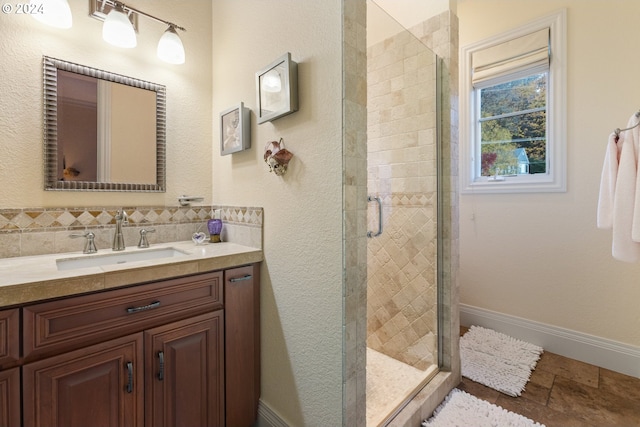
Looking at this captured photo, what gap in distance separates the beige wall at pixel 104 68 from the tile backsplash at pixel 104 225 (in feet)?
0.17

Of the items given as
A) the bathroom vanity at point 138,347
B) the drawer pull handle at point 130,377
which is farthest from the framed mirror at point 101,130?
the drawer pull handle at point 130,377

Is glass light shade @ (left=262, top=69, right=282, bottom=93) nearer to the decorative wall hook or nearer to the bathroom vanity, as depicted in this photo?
the decorative wall hook

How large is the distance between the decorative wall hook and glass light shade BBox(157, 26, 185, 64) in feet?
2.85

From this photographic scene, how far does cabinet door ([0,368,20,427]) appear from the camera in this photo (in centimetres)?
84

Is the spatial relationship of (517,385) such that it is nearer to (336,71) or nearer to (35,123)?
(336,71)

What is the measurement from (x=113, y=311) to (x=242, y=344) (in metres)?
0.59

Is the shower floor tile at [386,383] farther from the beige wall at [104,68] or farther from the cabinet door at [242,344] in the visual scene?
the beige wall at [104,68]

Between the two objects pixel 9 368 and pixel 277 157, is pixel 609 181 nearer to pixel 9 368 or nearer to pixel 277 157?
pixel 277 157

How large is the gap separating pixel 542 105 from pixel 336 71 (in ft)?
6.51

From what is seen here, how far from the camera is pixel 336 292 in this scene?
1.11 metres

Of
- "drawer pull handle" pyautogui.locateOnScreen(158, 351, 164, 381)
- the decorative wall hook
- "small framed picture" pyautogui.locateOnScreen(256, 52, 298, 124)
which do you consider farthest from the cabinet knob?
"small framed picture" pyautogui.locateOnScreen(256, 52, 298, 124)

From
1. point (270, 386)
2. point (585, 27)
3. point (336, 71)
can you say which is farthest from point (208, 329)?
point (585, 27)

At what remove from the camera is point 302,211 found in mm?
1242

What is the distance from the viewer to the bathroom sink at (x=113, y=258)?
1.29 m
